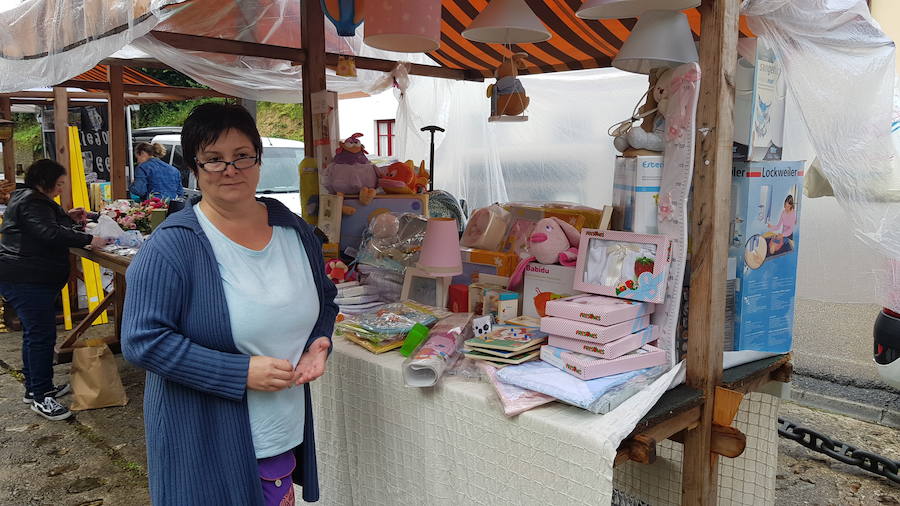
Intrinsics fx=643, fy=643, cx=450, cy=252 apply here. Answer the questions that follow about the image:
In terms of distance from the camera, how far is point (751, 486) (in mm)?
2297

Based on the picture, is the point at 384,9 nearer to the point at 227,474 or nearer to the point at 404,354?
the point at 404,354

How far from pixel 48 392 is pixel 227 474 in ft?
11.1

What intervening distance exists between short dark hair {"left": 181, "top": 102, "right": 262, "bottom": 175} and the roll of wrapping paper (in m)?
0.80

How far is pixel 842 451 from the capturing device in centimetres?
346

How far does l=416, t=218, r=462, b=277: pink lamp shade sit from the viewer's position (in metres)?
2.41

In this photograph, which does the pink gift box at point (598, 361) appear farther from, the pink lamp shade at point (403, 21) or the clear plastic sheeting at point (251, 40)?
the clear plastic sheeting at point (251, 40)

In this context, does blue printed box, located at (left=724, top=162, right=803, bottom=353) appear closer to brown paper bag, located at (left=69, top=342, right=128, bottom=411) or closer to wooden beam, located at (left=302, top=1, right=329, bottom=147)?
wooden beam, located at (left=302, top=1, right=329, bottom=147)

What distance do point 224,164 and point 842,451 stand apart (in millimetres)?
3532

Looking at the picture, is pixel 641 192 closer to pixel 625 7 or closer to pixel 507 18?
pixel 625 7

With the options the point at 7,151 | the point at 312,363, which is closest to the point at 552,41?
the point at 312,363

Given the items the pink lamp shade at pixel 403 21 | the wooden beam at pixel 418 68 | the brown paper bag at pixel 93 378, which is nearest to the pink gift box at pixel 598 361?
the pink lamp shade at pixel 403 21

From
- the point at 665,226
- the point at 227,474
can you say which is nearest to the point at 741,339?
the point at 665,226

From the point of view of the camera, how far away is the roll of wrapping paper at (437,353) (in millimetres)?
→ 1887

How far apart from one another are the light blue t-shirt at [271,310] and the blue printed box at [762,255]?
1.26 metres
